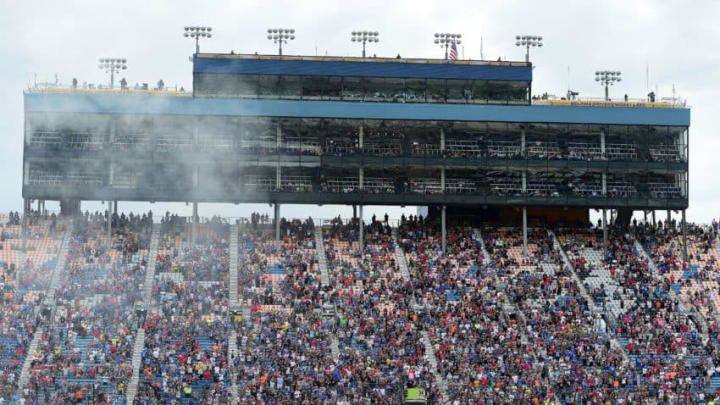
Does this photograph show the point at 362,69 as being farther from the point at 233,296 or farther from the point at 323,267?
the point at 233,296

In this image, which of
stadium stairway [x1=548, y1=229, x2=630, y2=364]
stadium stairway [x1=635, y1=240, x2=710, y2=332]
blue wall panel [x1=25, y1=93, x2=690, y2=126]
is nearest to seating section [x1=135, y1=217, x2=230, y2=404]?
blue wall panel [x1=25, y1=93, x2=690, y2=126]

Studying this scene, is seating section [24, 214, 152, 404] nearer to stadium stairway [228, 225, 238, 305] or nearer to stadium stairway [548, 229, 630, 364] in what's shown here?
stadium stairway [228, 225, 238, 305]

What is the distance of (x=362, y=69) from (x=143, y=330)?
957 inches

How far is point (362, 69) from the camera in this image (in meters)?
77.3

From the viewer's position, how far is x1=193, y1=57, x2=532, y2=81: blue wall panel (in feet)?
252

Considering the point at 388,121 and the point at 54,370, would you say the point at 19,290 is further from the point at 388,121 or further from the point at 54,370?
the point at 388,121

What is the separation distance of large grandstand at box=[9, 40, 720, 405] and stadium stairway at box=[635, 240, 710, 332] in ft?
0.49

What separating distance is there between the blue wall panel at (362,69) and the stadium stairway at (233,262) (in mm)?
10700

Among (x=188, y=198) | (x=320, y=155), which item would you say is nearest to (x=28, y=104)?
(x=188, y=198)

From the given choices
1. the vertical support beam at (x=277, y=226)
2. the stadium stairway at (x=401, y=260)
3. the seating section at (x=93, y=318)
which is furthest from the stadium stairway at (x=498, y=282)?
the seating section at (x=93, y=318)

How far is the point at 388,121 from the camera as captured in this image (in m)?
75.9

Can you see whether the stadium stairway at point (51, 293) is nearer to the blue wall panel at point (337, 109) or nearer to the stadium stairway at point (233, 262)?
the blue wall panel at point (337, 109)

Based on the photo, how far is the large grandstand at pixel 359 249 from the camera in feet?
198

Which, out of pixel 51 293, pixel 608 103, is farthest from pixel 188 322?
pixel 608 103
